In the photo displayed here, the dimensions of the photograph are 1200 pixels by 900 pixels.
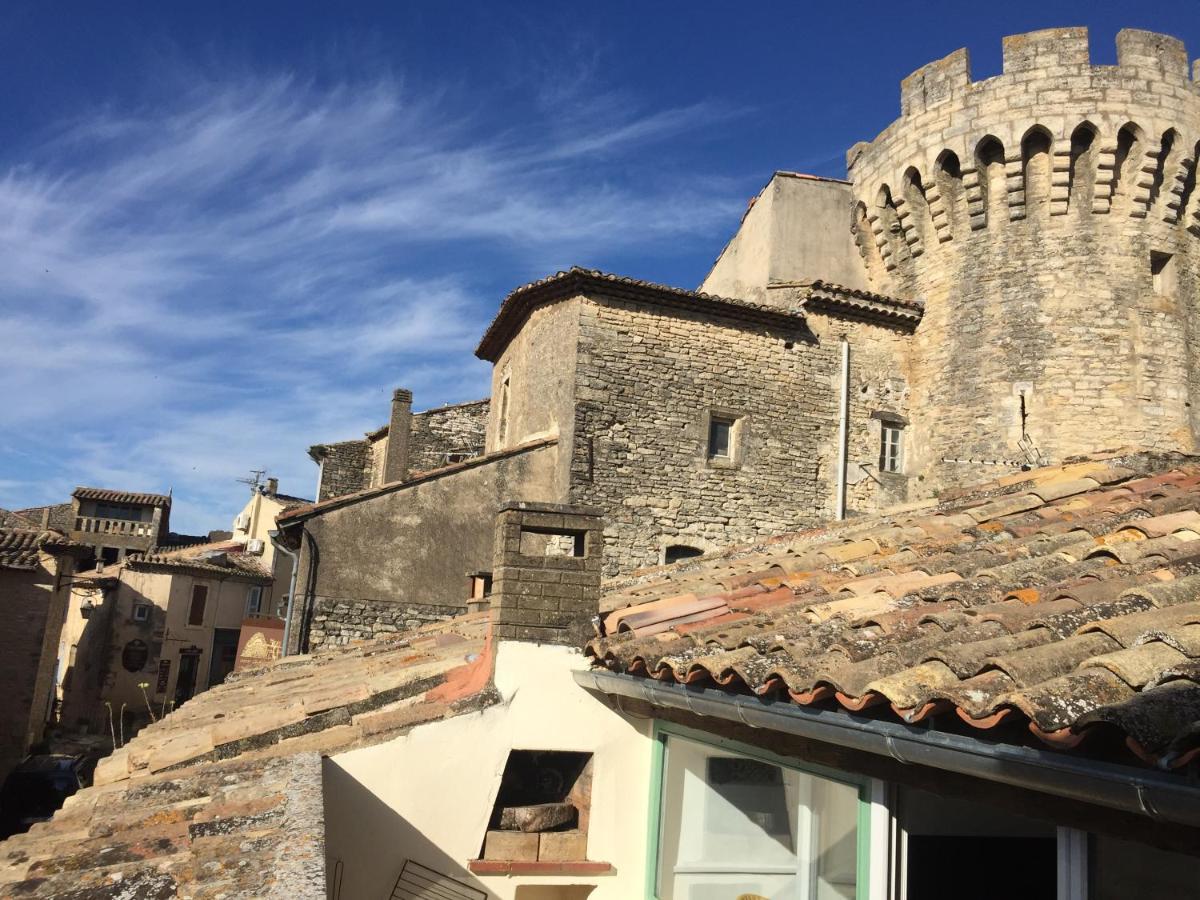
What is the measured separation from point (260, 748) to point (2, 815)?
17.4m

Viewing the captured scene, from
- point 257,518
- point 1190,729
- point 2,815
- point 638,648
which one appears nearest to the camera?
point 1190,729

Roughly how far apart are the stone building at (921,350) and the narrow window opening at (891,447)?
0.04m

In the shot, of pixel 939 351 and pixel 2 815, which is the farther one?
pixel 2 815

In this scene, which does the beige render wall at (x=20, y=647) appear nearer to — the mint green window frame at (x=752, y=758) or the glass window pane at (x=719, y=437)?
the glass window pane at (x=719, y=437)

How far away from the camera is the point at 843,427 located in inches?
622

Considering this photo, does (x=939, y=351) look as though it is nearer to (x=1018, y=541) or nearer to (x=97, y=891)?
(x=1018, y=541)

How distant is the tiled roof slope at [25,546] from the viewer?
20.7 m

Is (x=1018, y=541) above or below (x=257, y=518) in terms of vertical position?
below

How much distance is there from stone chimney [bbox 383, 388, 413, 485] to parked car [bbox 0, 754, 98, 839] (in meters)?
8.33

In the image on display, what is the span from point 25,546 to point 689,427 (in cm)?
1731

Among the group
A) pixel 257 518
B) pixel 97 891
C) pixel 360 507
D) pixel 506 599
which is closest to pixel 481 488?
pixel 360 507

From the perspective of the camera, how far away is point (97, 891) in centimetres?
259

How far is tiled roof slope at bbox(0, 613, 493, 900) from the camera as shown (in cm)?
270

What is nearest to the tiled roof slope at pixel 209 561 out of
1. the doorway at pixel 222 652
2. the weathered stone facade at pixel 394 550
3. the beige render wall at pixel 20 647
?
the doorway at pixel 222 652
